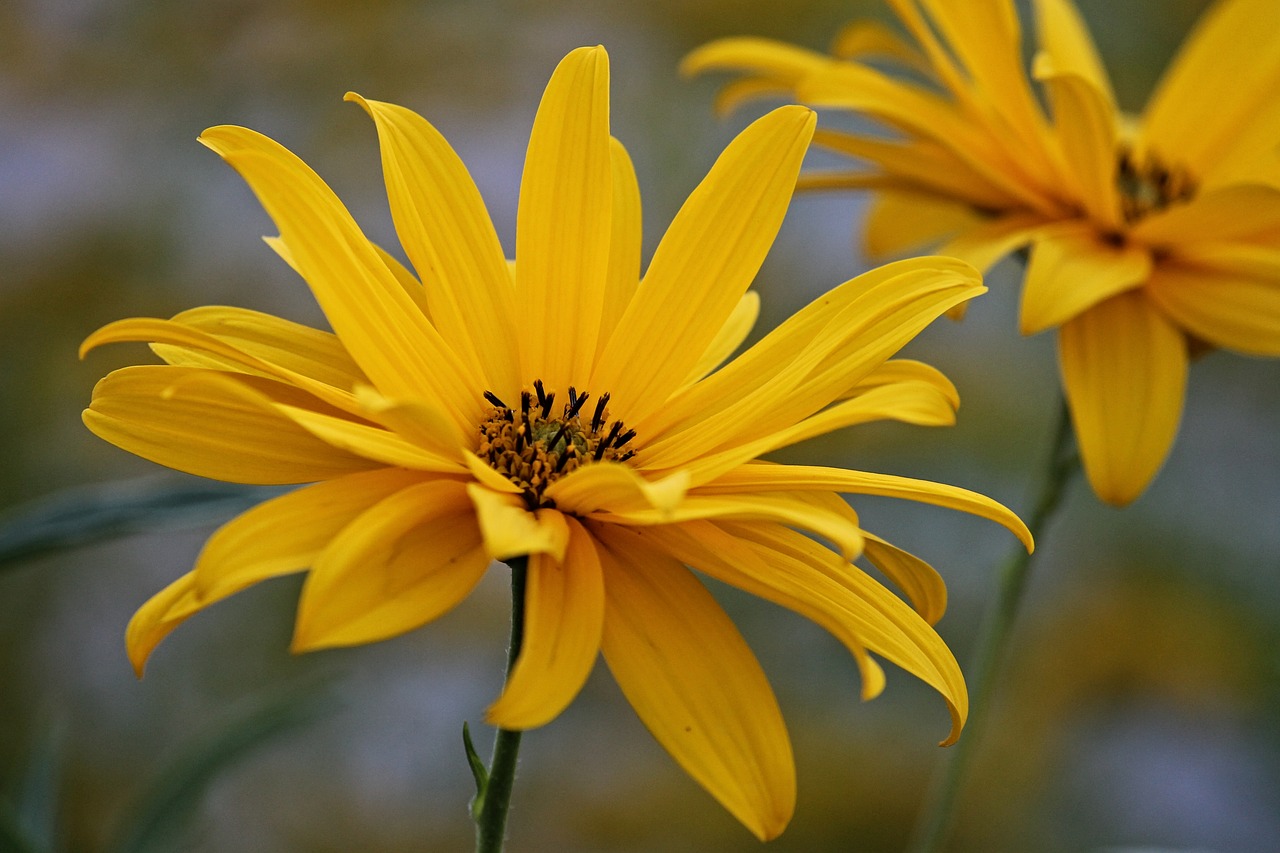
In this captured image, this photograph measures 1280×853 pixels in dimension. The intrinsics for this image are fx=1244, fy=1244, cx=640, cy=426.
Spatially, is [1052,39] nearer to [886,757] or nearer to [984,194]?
[984,194]

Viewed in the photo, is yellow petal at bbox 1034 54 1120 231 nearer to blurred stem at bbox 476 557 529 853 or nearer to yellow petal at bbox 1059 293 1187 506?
yellow petal at bbox 1059 293 1187 506

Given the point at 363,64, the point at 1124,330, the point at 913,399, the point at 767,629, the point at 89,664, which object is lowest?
the point at 767,629

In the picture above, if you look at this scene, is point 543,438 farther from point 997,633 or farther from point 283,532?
point 997,633

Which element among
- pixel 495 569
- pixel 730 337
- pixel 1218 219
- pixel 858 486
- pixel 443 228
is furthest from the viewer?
pixel 495 569

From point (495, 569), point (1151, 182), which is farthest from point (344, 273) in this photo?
point (495, 569)

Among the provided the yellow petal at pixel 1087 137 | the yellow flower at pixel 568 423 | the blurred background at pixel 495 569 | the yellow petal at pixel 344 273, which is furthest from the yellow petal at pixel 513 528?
the blurred background at pixel 495 569

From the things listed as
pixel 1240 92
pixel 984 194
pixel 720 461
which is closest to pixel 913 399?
pixel 720 461

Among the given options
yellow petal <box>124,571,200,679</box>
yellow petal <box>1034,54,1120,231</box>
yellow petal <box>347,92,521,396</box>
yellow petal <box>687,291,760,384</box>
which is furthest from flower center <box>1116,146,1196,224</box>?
yellow petal <box>124,571,200,679</box>
